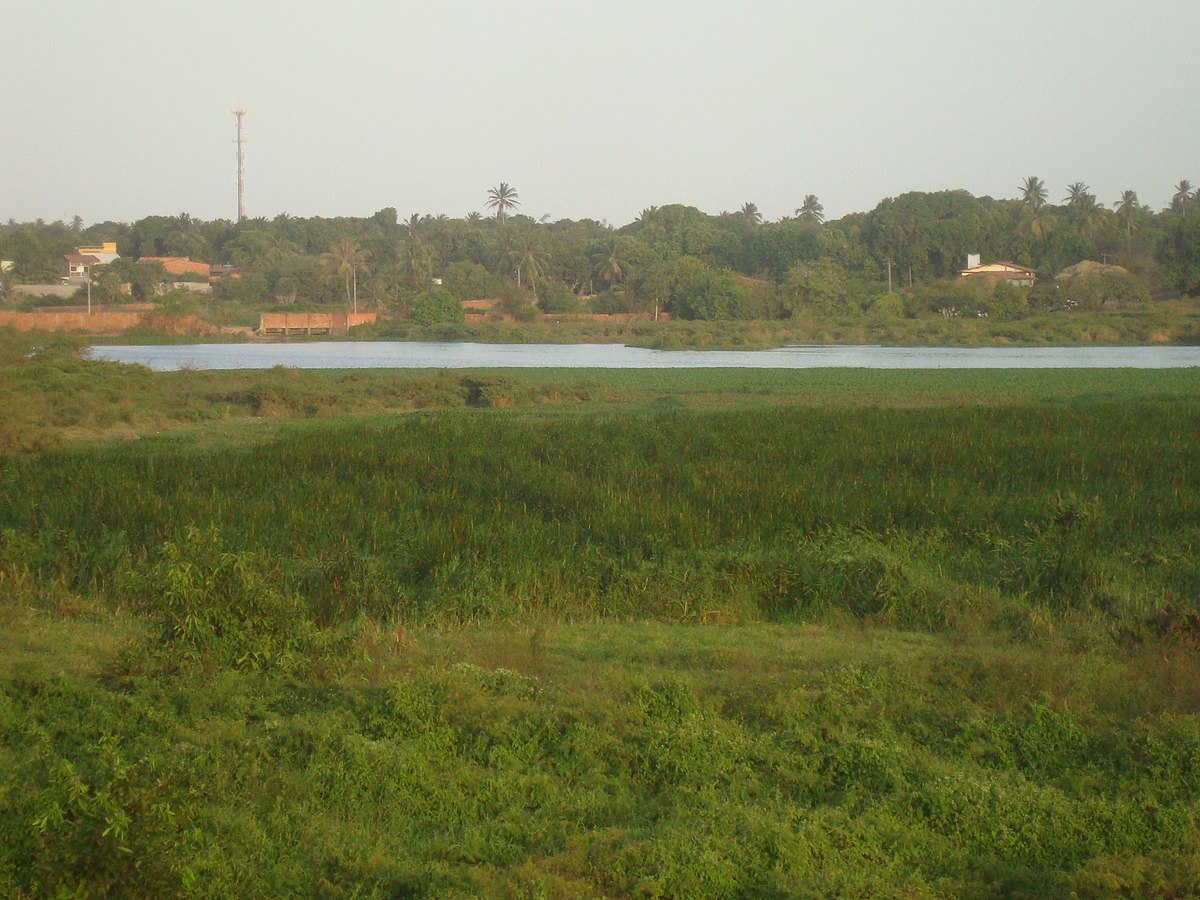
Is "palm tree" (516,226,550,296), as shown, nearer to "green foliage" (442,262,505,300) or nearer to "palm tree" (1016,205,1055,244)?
"green foliage" (442,262,505,300)

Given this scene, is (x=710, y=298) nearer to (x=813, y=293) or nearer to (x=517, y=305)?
(x=813, y=293)

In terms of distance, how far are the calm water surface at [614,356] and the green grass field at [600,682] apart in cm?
3163

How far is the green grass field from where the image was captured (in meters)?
4.34

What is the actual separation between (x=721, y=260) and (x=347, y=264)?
29523mm

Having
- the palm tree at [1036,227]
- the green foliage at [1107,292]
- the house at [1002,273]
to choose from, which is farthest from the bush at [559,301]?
the palm tree at [1036,227]

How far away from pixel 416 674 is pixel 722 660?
1868 mm

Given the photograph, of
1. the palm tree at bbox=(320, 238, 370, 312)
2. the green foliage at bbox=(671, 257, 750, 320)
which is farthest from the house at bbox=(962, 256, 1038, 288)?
the palm tree at bbox=(320, 238, 370, 312)

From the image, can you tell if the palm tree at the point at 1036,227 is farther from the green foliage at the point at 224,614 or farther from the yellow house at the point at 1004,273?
the green foliage at the point at 224,614

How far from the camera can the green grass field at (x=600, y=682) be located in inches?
171

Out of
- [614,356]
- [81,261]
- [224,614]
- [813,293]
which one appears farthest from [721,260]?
[224,614]

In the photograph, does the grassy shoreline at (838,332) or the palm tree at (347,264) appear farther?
the palm tree at (347,264)

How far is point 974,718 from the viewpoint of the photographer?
580 cm

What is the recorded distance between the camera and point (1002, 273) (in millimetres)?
75062

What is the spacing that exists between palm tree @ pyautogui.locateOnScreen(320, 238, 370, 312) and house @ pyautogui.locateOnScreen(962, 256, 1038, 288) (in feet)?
135
